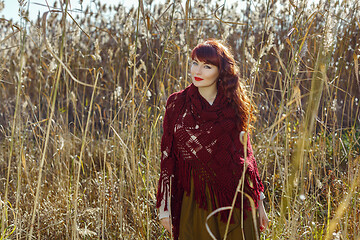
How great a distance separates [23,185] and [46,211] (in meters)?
0.43

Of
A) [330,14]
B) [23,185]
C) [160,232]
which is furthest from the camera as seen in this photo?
[23,185]

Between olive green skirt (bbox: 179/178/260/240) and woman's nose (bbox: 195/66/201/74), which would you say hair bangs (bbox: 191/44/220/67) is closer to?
woman's nose (bbox: 195/66/201/74)

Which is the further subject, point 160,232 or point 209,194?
point 160,232

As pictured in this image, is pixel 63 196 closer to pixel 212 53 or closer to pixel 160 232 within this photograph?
pixel 160 232

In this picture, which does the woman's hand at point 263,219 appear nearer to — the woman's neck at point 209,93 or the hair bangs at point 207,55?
the woman's neck at point 209,93

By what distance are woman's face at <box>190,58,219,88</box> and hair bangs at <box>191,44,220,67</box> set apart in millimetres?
16

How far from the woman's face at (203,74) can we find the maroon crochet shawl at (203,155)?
5cm

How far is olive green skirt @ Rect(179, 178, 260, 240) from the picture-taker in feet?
4.29

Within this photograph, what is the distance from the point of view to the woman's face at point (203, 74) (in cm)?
133

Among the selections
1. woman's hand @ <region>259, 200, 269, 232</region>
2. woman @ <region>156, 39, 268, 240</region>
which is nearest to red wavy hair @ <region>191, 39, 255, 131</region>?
woman @ <region>156, 39, 268, 240</region>

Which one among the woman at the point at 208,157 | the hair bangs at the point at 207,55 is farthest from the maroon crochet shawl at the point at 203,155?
the hair bangs at the point at 207,55

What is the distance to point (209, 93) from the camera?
54.5 inches

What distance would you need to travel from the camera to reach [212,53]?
1345mm

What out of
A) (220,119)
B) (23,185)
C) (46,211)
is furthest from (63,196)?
→ (220,119)
